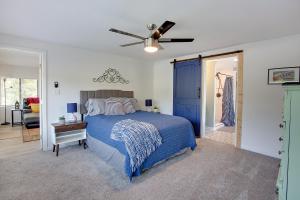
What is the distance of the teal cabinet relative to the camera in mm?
1409

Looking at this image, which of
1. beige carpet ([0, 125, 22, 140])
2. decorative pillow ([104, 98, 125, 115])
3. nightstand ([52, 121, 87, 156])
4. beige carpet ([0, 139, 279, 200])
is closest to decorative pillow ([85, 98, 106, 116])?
decorative pillow ([104, 98, 125, 115])

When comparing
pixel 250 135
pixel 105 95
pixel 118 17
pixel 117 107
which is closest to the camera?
pixel 118 17

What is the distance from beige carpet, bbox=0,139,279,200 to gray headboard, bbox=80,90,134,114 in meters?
1.28

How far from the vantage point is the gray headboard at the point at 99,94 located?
4121 mm

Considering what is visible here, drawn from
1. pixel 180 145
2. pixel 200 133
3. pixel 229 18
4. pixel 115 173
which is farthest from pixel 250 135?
pixel 115 173

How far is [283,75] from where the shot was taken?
10.2 ft

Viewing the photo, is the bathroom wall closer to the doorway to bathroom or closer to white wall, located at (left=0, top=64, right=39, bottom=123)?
the doorway to bathroom

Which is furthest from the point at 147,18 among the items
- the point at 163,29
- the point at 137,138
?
the point at 137,138

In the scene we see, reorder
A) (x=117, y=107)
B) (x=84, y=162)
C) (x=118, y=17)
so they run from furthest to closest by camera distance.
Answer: (x=117, y=107) < (x=84, y=162) < (x=118, y=17)

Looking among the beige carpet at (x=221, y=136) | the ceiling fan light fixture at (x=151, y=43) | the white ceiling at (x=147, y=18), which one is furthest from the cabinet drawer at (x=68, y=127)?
the beige carpet at (x=221, y=136)

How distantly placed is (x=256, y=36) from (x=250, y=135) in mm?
2048

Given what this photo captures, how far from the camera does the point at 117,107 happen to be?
4086mm

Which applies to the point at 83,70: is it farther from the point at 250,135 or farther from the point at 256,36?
the point at 250,135

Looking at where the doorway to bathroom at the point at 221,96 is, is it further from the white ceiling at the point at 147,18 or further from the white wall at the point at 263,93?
the white ceiling at the point at 147,18
